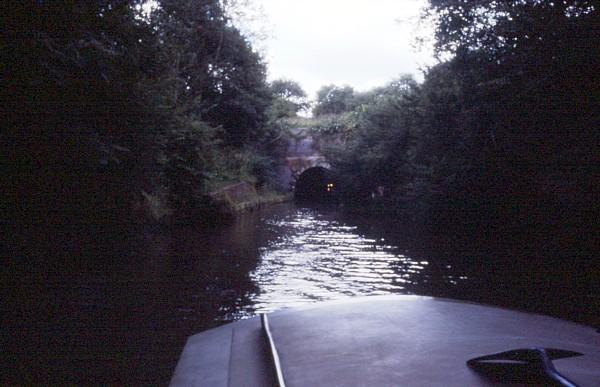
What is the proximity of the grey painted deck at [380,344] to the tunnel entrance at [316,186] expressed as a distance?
31.7 meters

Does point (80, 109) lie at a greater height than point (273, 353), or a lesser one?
greater

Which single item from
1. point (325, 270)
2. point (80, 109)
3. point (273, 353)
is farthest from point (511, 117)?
point (273, 353)

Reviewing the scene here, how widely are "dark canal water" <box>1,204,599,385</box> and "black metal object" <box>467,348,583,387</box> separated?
286 cm

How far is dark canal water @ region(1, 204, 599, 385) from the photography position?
13.0 ft

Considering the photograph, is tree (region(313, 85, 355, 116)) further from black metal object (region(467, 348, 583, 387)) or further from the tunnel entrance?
black metal object (region(467, 348, 583, 387))

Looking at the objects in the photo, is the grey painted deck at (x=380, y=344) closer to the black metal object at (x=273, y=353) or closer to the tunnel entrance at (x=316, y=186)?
the black metal object at (x=273, y=353)

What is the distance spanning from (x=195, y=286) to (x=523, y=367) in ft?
18.7

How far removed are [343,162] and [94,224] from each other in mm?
22050

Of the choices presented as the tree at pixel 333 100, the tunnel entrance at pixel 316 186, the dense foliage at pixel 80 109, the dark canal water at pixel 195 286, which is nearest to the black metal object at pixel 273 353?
the dark canal water at pixel 195 286

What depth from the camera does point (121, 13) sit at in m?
6.55

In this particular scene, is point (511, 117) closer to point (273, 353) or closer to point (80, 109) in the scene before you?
point (80, 109)

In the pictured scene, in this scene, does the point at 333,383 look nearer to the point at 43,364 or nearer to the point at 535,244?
the point at 43,364

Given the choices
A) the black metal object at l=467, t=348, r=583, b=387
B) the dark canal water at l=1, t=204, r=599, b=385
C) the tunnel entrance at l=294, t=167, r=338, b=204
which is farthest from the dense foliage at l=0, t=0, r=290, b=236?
the tunnel entrance at l=294, t=167, r=338, b=204

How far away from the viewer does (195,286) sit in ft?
21.0
